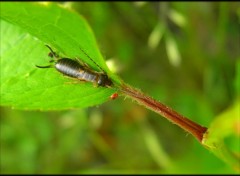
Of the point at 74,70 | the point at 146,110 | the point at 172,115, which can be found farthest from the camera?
the point at 146,110

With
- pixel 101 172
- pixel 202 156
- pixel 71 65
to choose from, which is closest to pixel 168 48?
pixel 202 156

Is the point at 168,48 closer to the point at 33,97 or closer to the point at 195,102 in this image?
the point at 195,102

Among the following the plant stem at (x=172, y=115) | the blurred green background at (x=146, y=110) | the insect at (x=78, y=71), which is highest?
the blurred green background at (x=146, y=110)

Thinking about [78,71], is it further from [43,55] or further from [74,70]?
[43,55]

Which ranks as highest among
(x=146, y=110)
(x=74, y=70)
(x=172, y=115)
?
(x=146, y=110)

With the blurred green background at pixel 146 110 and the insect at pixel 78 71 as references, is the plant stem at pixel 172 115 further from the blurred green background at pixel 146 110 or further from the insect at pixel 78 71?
the blurred green background at pixel 146 110

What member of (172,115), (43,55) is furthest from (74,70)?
(172,115)

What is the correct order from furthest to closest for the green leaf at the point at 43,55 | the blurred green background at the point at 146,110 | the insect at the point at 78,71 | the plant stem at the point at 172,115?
the blurred green background at the point at 146,110 → the insect at the point at 78,71 → the green leaf at the point at 43,55 → the plant stem at the point at 172,115

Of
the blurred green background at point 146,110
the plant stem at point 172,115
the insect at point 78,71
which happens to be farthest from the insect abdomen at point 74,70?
the blurred green background at point 146,110
